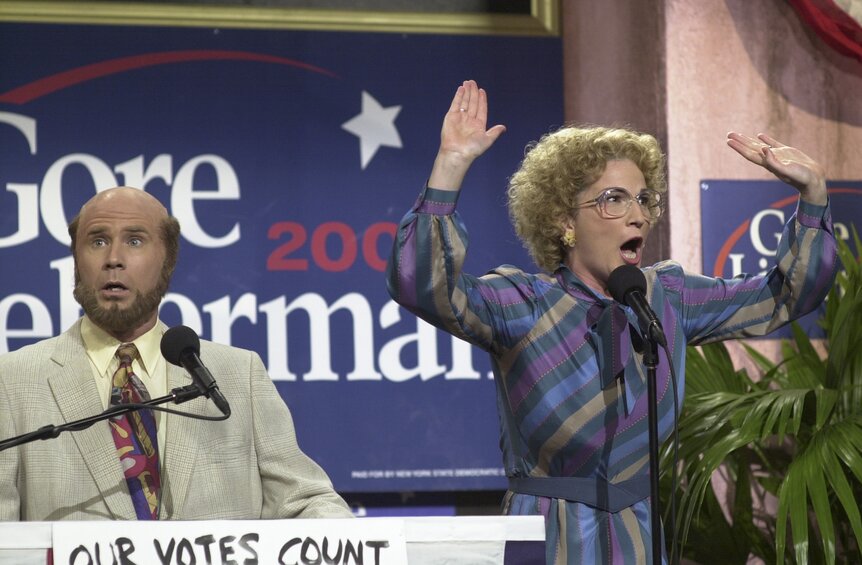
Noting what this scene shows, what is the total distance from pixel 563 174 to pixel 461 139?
1.44 ft

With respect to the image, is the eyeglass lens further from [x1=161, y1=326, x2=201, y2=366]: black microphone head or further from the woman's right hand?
[x1=161, y1=326, x2=201, y2=366]: black microphone head

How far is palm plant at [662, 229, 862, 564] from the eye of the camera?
9.79 feet

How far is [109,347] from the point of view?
248cm

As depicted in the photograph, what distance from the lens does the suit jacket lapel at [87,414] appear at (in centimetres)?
229

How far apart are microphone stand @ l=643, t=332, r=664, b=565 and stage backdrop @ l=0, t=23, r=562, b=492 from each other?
2.20 m

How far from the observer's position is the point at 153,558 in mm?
1728

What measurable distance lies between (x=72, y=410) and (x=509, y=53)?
259cm

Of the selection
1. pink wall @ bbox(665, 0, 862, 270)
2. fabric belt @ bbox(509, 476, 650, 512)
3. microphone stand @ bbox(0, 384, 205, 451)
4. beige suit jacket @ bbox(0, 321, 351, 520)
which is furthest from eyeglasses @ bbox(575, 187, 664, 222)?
pink wall @ bbox(665, 0, 862, 270)

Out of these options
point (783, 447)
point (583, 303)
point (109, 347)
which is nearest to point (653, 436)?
point (583, 303)

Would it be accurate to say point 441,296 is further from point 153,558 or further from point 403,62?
point 403,62

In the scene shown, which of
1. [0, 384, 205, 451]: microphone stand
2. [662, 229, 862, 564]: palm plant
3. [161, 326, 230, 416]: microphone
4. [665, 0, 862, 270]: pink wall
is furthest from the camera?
[665, 0, 862, 270]: pink wall

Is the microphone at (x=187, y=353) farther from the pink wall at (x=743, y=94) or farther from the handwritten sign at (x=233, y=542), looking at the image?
the pink wall at (x=743, y=94)

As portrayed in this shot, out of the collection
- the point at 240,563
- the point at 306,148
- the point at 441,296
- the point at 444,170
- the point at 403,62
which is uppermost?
the point at 403,62

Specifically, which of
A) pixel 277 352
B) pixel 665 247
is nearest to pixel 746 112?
pixel 665 247
